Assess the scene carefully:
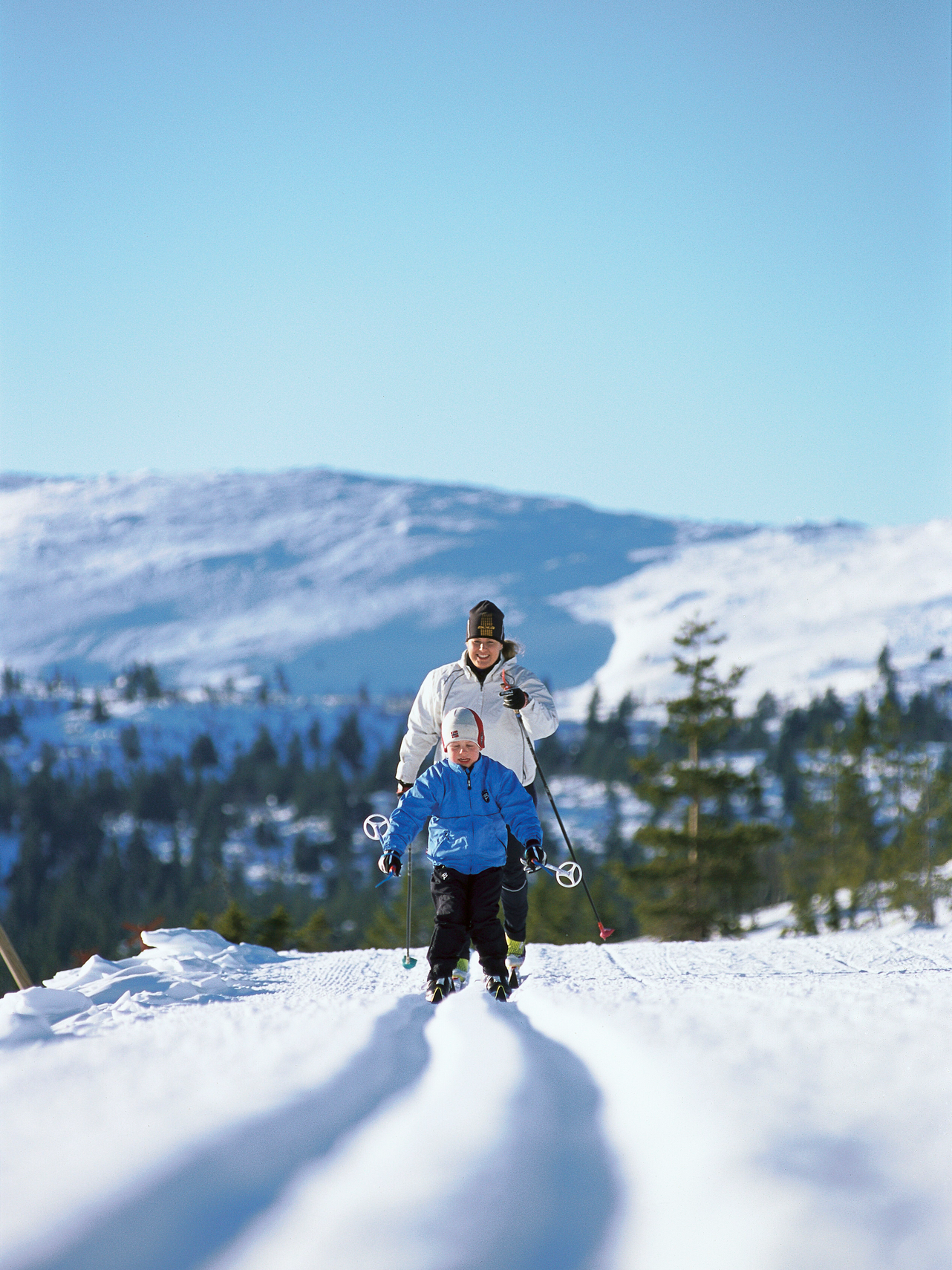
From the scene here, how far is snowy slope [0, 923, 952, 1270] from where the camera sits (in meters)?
1.87

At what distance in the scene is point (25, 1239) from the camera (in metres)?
1.87

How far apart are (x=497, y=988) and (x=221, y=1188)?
257cm

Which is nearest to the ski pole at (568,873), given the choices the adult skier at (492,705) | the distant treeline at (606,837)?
the adult skier at (492,705)

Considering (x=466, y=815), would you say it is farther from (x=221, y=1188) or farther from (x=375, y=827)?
(x=221, y=1188)

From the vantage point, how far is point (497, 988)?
454 centimetres

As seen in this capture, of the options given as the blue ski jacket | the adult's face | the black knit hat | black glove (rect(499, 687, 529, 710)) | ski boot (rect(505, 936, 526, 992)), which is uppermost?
the black knit hat

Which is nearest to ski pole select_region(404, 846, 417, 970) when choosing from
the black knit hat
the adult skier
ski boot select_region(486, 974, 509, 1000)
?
the adult skier

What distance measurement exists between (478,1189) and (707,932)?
A: 79.3 ft

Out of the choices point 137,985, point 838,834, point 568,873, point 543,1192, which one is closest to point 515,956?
point 568,873

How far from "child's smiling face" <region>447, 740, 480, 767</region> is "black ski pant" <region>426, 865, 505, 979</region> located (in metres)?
0.47

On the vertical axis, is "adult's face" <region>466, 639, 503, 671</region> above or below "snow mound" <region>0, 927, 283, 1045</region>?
Result: above

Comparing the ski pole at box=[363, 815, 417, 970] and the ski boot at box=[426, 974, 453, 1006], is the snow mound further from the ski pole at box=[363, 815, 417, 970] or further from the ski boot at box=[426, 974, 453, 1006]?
the ski boot at box=[426, 974, 453, 1006]

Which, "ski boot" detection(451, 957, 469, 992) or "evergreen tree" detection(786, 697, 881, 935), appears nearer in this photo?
"ski boot" detection(451, 957, 469, 992)

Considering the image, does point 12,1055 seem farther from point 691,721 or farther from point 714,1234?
point 691,721
